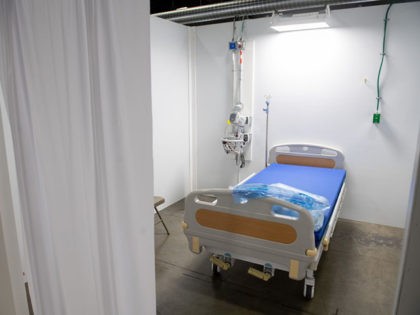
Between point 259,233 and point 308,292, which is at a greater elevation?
point 259,233

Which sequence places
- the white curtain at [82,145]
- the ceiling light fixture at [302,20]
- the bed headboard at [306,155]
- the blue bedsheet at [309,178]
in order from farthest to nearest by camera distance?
1. the bed headboard at [306,155]
2. the ceiling light fixture at [302,20]
3. the blue bedsheet at [309,178]
4. the white curtain at [82,145]

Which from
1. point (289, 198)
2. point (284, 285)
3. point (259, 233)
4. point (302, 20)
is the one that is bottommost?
point (284, 285)

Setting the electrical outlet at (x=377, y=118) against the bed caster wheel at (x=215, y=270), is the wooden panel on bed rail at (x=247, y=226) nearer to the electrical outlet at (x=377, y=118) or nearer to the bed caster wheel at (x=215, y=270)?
the bed caster wheel at (x=215, y=270)

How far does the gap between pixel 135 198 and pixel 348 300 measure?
6.47 feet

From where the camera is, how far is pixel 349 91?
3.62 meters

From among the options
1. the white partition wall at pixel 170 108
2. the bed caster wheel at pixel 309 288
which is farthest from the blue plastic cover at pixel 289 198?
the white partition wall at pixel 170 108

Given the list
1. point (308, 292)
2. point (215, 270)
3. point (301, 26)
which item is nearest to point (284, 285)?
point (308, 292)

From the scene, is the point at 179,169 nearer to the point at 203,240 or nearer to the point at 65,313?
the point at 203,240

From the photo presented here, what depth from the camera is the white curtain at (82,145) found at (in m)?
1.12

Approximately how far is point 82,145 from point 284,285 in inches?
81.9

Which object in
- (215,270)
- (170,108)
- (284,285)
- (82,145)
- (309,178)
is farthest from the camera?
(170,108)

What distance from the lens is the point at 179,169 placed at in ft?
14.7

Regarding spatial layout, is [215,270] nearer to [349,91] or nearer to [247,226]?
[247,226]

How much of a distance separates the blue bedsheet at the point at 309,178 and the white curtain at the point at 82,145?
5.38 ft
